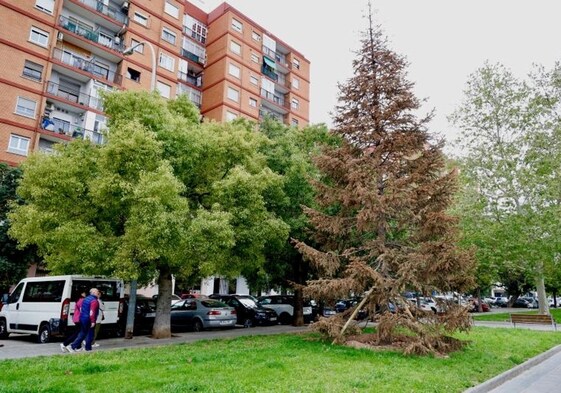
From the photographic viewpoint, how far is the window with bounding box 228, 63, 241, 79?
39091mm

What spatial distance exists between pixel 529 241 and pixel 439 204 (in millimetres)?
14352

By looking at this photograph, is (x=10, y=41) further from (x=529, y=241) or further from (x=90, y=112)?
(x=529, y=241)

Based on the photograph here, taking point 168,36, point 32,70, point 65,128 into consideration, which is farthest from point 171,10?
point 65,128

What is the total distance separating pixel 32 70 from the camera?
2784cm

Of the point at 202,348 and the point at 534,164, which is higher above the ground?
the point at 534,164

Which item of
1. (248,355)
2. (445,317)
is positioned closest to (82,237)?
(248,355)

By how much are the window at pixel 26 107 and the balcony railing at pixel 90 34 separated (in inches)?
262

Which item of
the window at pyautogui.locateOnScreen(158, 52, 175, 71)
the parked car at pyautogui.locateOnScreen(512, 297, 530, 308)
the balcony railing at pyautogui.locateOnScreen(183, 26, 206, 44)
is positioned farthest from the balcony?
the parked car at pyautogui.locateOnScreen(512, 297, 530, 308)

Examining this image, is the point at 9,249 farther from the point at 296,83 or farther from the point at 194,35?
the point at 296,83

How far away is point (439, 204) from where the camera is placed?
12266 millimetres

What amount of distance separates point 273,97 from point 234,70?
19.8 feet

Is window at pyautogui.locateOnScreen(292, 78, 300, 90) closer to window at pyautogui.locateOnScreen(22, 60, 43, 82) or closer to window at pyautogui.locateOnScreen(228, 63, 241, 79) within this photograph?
window at pyautogui.locateOnScreen(228, 63, 241, 79)

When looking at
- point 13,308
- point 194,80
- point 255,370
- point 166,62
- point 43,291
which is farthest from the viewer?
point 194,80

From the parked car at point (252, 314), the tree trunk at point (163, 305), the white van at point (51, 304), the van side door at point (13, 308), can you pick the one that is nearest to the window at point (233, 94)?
the parked car at point (252, 314)
